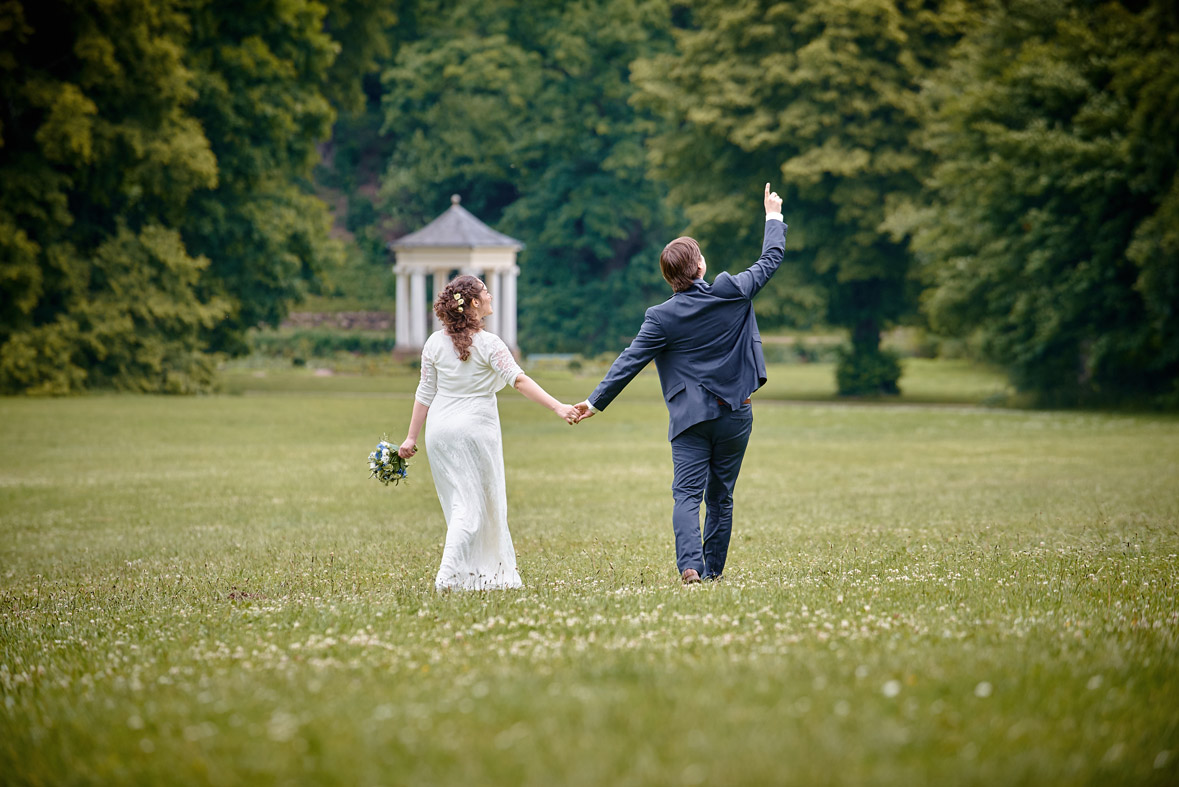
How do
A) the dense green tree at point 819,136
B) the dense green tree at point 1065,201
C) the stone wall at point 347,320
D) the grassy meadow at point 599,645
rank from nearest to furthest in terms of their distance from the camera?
the grassy meadow at point 599,645
the dense green tree at point 1065,201
the dense green tree at point 819,136
the stone wall at point 347,320

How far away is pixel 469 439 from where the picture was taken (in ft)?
24.7

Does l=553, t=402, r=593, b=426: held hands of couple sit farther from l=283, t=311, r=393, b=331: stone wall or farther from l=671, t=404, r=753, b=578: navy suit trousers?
l=283, t=311, r=393, b=331: stone wall

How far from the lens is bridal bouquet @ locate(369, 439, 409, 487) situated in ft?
26.5

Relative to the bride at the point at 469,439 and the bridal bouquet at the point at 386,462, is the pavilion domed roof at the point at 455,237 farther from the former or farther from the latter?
the bride at the point at 469,439

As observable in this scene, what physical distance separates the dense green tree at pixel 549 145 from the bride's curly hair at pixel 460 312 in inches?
2126

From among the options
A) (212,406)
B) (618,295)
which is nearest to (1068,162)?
(212,406)

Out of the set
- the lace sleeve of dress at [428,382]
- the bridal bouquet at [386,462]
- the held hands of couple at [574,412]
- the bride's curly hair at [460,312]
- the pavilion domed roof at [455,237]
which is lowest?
the bridal bouquet at [386,462]

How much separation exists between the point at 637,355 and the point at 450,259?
152 feet

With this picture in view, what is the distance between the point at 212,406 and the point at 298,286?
32.1 feet

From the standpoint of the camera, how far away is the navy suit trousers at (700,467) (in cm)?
738

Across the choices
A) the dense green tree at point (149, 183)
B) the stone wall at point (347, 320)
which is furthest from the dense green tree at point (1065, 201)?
the stone wall at point (347, 320)

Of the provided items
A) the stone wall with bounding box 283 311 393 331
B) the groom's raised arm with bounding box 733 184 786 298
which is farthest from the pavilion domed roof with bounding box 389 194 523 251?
the groom's raised arm with bounding box 733 184 786 298

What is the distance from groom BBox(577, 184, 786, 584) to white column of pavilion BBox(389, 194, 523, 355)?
45.0 meters

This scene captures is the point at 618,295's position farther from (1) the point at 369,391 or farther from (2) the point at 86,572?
(2) the point at 86,572
